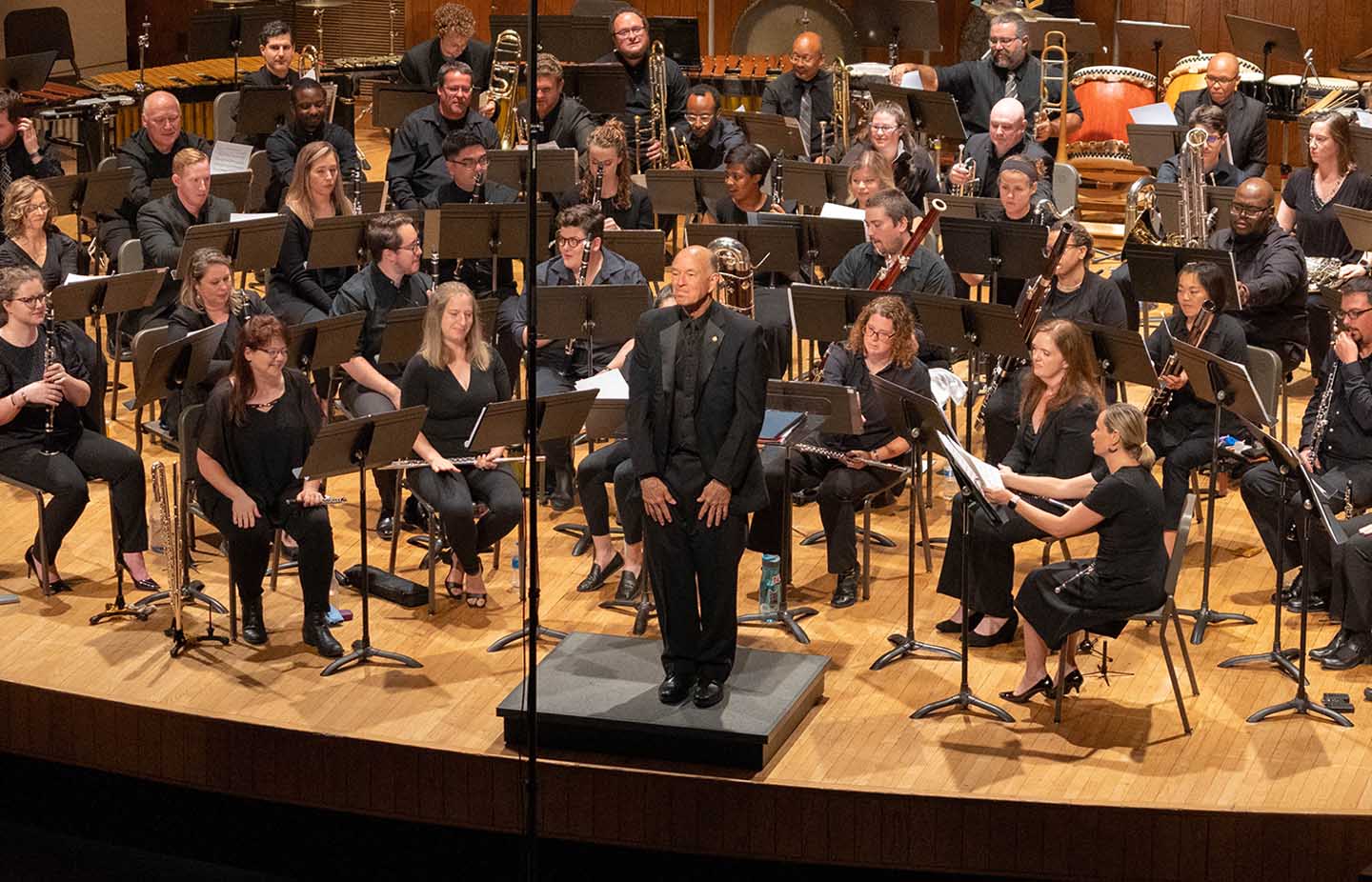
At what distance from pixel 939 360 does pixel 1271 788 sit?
2363 mm

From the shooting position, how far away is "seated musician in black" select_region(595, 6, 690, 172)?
998 centimetres

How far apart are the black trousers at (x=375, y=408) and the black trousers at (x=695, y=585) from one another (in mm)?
1715

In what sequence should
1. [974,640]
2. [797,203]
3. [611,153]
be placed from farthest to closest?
1. [797,203]
2. [611,153]
3. [974,640]

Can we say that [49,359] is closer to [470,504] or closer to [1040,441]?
[470,504]

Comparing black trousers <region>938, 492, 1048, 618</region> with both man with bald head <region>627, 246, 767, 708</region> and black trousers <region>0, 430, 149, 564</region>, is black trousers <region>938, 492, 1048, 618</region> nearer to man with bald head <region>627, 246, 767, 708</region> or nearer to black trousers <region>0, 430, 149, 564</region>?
man with bald head <region>627, 246, 767, 708</region>

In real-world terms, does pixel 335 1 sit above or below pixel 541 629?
above

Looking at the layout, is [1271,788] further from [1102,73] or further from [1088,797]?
[1102,73]

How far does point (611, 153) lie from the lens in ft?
27.3

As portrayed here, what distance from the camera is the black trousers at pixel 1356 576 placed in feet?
19.1

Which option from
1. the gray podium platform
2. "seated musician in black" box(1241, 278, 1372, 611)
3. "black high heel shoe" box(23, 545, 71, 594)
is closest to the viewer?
the gray podium platform

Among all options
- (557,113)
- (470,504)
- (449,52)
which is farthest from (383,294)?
(449,52)

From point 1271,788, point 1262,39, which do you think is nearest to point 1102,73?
point 1262,39

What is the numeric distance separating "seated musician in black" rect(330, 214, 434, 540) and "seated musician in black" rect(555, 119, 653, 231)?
48.7 inches

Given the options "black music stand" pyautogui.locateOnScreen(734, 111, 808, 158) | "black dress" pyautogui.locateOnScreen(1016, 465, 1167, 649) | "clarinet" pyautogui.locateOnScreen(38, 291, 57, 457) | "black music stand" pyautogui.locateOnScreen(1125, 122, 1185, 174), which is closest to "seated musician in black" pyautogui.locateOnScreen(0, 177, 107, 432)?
"clarinet" pyautogui.locateOnScreen(38, 291, 57, 457)
